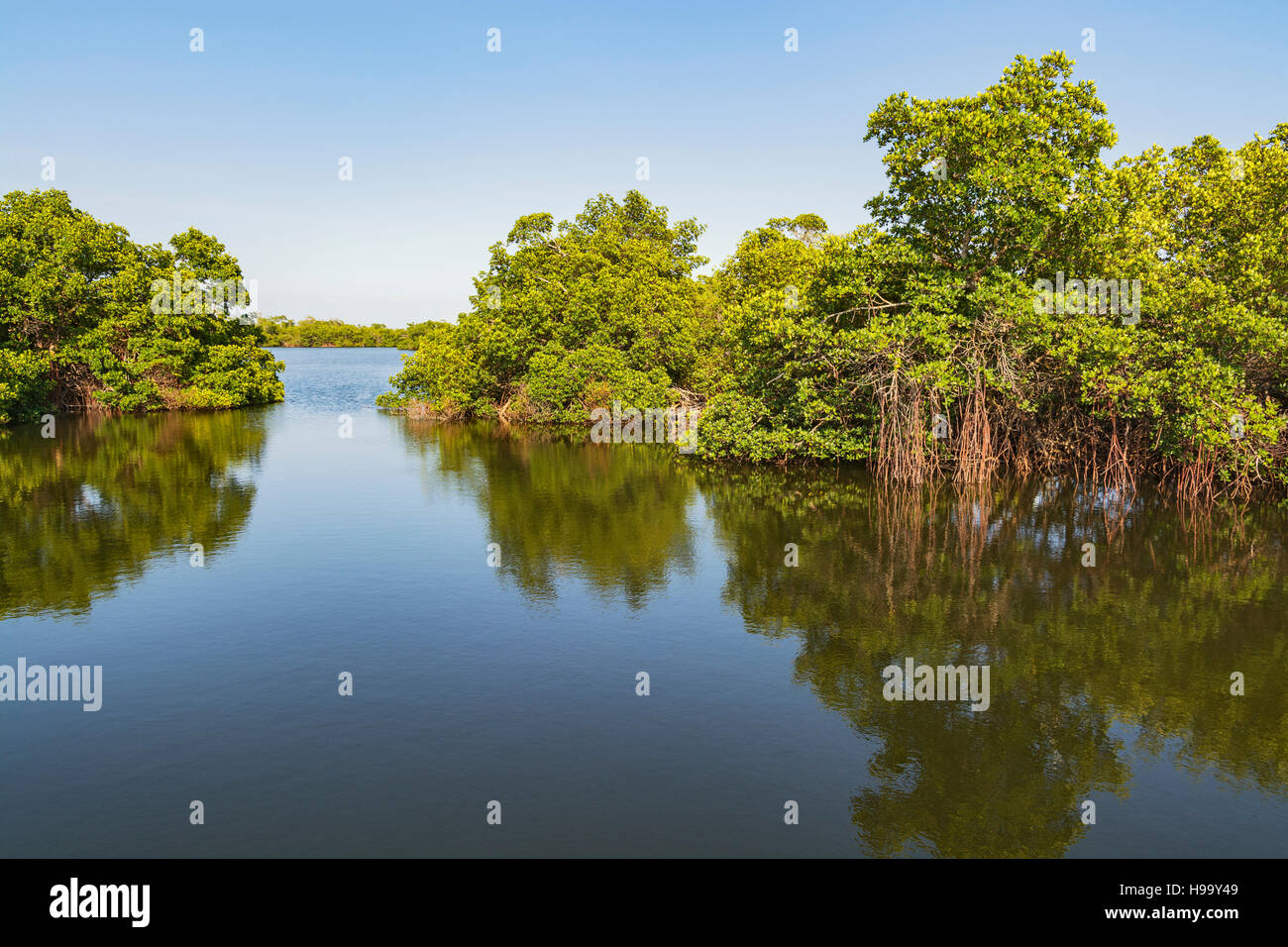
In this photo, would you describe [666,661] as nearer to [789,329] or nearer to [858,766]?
[858,766]

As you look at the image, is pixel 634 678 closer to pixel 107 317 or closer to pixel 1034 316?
pixel 1034 316

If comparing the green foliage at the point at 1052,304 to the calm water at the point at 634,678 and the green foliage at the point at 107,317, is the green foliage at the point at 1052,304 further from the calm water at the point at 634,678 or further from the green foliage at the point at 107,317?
the green foliage at the point at 107,317

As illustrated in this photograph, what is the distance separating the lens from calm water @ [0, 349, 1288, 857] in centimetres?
998

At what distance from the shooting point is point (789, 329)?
30.2 metres

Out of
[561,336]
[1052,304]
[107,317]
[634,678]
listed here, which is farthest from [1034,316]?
[107,317]

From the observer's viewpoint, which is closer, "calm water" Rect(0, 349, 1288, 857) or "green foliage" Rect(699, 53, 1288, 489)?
"calm water" Rect(0, 349, 1288, 857)

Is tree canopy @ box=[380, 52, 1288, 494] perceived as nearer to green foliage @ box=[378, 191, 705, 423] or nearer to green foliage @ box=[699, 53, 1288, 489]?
green foliage @ box=[699, 53, 1288, 489]

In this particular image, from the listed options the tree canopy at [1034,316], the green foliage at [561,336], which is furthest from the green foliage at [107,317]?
the tree canopy at [1034,316]

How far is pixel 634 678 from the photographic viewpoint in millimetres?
14227

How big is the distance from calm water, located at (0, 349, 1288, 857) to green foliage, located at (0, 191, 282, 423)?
30.2 metres

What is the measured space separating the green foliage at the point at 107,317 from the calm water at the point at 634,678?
3016cm

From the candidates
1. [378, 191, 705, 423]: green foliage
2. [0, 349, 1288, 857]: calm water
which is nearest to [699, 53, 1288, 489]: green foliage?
[0, 349, 1288, 857]: calm water

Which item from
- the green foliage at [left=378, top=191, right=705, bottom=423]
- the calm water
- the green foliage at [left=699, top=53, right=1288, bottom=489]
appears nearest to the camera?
the calm water
